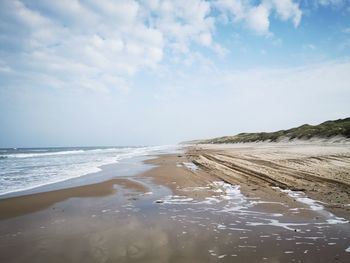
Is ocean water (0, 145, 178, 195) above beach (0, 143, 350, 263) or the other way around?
above

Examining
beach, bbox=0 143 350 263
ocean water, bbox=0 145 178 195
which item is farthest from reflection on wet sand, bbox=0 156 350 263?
ocean water, bbox=0 145 178 195

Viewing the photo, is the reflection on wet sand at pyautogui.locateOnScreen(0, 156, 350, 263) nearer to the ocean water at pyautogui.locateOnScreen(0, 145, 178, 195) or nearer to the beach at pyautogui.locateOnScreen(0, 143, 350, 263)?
the beach at pyautogui.locateOnScreen(0, 143, 350, 263)

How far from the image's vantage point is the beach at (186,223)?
4.23 m

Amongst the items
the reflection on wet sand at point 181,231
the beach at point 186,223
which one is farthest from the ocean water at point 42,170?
the reflection on wet sand at point 181,231

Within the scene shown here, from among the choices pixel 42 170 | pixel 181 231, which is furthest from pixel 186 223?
pixel 42 170

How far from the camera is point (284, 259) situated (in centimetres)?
394

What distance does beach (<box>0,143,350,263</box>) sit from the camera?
4.23 metres

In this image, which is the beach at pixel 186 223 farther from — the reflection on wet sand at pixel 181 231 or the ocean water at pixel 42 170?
the ocean water at pixel 42 170

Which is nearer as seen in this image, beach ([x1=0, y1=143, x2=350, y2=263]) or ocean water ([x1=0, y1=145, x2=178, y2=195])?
beach ([x1=0, y1=143, x2=350, y2=263])

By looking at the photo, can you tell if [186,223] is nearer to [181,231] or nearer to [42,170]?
[181,231]

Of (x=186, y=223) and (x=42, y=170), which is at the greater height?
(x=42, y=170)

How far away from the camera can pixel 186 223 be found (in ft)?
19.1

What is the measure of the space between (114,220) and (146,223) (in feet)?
2.72

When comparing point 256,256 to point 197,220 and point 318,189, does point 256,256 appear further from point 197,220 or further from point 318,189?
point 318,189
